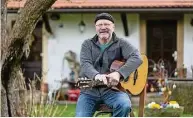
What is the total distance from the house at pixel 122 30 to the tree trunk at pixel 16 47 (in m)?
6.85

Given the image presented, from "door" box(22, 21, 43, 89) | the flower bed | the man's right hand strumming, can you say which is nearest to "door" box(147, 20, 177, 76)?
"door" box(22, 21, 43, 89)

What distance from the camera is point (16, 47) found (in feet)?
Answer: 25.2

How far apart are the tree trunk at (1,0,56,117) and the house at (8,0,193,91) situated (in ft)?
22.5

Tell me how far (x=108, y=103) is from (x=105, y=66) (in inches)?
12.4

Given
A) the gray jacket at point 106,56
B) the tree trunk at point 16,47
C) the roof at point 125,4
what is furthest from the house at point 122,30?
the gray jacket at point 106,56

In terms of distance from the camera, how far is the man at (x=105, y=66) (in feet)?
17.1

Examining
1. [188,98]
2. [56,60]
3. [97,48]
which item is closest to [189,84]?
[188,98]

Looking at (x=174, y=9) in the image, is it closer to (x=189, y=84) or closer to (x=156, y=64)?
(x=156, y=64)

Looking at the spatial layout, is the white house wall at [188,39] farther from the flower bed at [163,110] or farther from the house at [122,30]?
the flower bed at [163,110]

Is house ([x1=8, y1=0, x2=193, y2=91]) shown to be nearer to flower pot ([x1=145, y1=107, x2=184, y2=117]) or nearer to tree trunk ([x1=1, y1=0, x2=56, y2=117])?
flower pot ([x1=145, y1=107, x2=184, y2=117])

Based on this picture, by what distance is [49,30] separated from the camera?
1548 centimetres

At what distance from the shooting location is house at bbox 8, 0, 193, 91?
49.0 feet

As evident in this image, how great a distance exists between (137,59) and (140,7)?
372 inches

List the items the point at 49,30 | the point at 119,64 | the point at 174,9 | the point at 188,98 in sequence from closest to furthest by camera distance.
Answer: the point at 119,64
the point at 188,98
the point at 174,9
the point at 49,30
